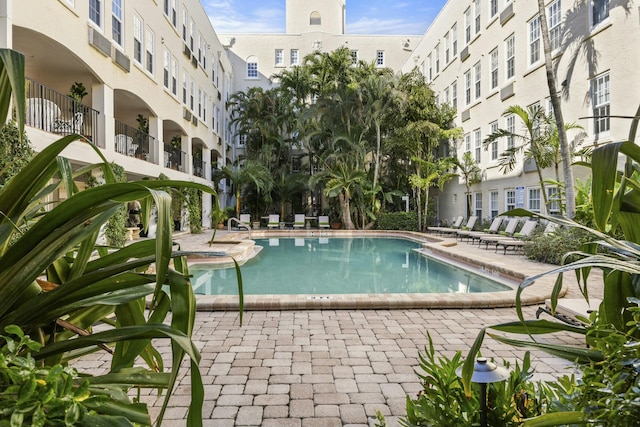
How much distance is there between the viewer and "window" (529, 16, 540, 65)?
14.5m

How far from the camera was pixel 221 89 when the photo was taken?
2720 cm

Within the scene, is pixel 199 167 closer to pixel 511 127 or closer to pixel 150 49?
pixel 150 49

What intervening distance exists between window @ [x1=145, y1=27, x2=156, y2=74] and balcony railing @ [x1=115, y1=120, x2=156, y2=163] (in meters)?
2.41

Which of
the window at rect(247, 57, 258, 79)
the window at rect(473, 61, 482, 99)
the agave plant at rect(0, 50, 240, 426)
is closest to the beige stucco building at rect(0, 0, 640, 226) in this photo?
the window at rect(473, 61, 482, 99)

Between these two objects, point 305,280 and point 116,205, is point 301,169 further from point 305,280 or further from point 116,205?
point 116,205

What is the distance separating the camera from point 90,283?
1228 mm

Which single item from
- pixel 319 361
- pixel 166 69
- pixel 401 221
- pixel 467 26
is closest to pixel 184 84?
pixel 166 69

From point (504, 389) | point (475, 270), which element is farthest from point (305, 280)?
point (504, 389)

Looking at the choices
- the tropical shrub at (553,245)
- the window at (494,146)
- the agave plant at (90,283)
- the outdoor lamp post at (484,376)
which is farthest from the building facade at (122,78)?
the window at (494,146)

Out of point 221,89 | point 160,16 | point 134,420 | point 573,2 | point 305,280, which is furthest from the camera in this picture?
point 221,89

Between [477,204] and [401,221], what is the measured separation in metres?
4.00

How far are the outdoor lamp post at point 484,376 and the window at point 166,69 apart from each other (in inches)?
660

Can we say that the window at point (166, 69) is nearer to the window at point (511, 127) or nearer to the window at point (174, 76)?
the window at point (174, 76)

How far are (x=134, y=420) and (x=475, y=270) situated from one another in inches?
384
